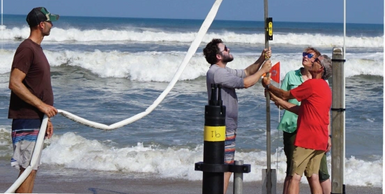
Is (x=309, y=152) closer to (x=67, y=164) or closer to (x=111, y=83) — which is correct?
(x=67, y=164)

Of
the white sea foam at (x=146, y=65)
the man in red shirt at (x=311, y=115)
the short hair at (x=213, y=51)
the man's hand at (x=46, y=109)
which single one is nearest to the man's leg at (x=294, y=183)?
the man in red shirt at (x=311, y=115)

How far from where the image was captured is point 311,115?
5066 millimetres

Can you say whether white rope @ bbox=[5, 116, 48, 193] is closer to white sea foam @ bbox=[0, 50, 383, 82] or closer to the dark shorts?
the dark shorts

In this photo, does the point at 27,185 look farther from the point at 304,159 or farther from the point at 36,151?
the point at 304,159

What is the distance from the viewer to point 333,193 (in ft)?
15.0

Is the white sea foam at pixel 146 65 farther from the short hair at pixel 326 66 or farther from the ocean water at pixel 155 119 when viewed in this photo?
the short hair at pixel 326 66

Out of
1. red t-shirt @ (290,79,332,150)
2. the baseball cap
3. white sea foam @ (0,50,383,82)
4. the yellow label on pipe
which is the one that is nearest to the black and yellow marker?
the yellow label on pipe

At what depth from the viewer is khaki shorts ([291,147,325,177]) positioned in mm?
5125

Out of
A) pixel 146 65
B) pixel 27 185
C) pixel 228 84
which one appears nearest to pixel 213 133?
pixel 228 84

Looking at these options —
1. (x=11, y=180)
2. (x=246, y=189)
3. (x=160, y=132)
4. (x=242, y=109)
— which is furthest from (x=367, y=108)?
(x=11, y=180)

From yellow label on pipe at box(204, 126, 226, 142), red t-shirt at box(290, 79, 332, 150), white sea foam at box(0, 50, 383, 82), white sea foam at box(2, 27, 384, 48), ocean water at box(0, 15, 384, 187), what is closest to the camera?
yellow label on pipe at box(204, 126, 226, 142)

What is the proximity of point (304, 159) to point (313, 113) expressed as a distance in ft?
1.28

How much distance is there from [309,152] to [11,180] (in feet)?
11.6

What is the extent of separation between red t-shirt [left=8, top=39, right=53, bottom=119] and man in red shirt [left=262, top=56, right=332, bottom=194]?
1685 millimetres
